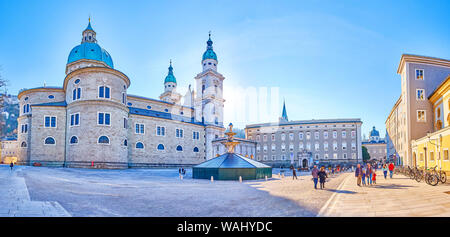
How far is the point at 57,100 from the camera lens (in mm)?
44594

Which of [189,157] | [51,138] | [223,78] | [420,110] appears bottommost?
[189,157]

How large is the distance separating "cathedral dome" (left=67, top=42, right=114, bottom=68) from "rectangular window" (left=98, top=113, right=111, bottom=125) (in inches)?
639

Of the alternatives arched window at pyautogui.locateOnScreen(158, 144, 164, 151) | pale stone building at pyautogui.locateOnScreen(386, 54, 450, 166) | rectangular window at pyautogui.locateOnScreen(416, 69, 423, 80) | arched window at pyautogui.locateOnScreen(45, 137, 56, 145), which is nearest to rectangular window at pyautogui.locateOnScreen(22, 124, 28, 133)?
arched window at pyautogui.locateOnScreen(45, 137, 56, 145)

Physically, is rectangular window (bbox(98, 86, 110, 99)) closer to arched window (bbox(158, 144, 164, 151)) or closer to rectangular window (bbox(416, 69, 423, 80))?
arched window (bbox(158, 144, 164, 151))

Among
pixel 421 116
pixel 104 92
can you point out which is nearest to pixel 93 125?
pixel 104 92

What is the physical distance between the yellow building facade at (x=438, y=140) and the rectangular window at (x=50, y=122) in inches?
1753

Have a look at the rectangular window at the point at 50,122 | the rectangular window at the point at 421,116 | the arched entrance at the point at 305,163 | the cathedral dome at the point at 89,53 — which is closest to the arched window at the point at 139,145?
the rectangular window at the point at 50,122

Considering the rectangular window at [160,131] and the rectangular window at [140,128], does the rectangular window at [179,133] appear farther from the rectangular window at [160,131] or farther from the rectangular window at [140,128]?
the rectangular window at [140,128]

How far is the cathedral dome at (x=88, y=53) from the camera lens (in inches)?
1890

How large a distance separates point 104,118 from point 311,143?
183 feet

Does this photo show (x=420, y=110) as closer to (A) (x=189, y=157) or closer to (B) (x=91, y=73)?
(A) (x=189, y=157)
